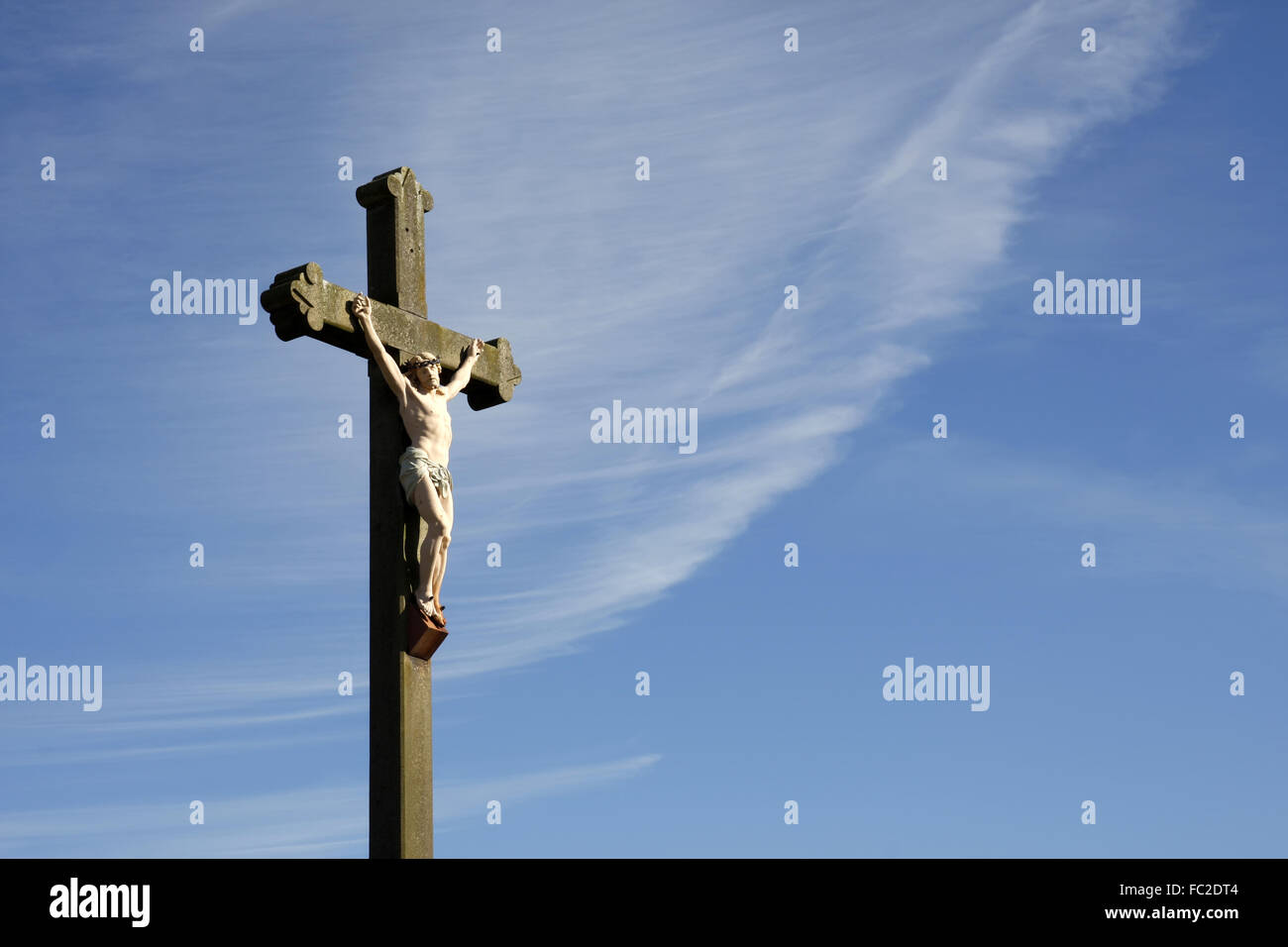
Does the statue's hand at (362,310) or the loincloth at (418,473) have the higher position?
the statue's hand at (362,310)

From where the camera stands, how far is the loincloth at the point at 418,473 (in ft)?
35.1

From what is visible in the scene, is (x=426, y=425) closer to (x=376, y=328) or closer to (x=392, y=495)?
(x=392, y=495)

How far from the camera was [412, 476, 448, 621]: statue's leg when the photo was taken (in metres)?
10.7

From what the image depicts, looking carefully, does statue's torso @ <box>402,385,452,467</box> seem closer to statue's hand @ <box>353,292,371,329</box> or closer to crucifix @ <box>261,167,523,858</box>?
crucifix @ <box>261,167,523,858</box>

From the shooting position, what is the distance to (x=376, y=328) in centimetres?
1086

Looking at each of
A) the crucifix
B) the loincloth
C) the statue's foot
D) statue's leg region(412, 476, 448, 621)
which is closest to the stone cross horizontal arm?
the crucifix

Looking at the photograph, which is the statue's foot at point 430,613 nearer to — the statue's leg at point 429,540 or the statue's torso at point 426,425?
the statue's leg at point 429,540

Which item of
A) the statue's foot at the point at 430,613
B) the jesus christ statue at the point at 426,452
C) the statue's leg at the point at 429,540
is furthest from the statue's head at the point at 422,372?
the statue's foot at the point at 430,613

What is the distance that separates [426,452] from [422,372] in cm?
56

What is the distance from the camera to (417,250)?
452 inches

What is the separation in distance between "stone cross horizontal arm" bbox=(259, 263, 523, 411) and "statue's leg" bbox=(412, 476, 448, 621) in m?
1.07

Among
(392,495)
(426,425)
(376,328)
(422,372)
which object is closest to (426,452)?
(426,425)
